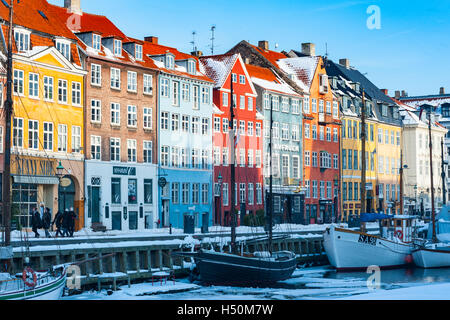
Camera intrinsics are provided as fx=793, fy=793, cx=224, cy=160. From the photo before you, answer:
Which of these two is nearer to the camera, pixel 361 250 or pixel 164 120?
pixel 361 250

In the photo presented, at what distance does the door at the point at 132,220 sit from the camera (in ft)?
192

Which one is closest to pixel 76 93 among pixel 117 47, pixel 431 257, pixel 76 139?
pixel 76 139

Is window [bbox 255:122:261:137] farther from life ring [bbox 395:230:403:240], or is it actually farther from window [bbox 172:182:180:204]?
life ring [bbox 395:230:403:240]

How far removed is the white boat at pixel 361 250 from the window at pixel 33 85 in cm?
2088

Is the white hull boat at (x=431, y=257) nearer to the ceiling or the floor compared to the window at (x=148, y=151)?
nearer to the floor

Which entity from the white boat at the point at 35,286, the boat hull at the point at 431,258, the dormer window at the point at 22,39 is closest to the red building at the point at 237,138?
the boat hull at the point at 431,258

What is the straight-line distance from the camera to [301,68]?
86.2 m

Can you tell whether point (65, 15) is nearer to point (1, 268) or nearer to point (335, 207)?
point (1, 268)

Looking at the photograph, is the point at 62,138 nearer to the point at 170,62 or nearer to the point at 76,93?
the point at 76,93

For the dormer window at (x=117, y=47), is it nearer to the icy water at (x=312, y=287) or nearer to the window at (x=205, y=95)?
the window at (x=205, y=95)

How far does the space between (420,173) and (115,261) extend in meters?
72.2

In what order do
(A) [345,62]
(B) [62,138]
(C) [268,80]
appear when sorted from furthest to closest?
1. (A) [345,62]
2. (C) [268,80]
3. (B) [62,138]

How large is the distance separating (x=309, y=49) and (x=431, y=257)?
48316 mm

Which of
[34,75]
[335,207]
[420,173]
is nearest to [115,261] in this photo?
[34,75]
